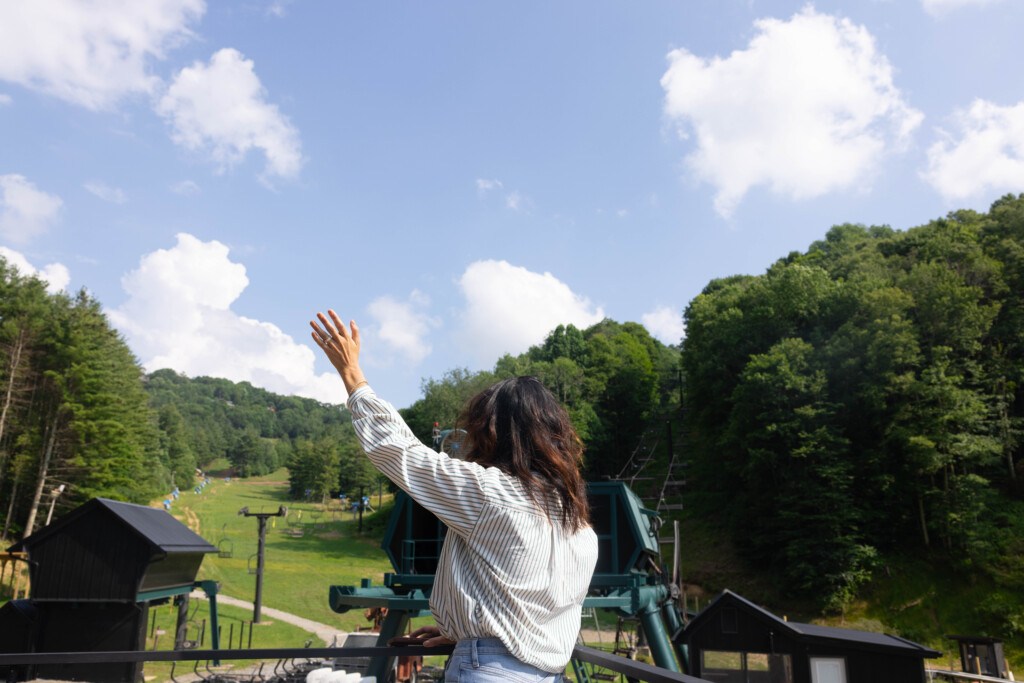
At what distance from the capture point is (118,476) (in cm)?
3331

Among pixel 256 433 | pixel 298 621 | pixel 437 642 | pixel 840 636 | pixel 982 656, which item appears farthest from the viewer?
pixel 256 433

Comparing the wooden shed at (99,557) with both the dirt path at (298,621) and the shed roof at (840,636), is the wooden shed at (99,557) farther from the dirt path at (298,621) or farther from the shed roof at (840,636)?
the shed roof at (840,636)

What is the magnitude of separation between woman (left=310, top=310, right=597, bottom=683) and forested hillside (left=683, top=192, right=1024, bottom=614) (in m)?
28.2

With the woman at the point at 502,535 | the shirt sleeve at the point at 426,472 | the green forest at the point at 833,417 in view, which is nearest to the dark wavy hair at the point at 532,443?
the woman at the point at 502,535

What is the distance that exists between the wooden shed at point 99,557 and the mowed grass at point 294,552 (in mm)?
8800

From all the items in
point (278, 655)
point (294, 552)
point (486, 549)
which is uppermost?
point (486, 549)

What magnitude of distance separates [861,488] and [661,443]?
21.1 meters

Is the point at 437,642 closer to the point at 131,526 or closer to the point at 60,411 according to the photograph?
the point at 131,526

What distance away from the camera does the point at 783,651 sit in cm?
1180

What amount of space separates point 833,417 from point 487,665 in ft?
114

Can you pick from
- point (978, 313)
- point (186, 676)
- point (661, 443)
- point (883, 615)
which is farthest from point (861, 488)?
point (186, 676)

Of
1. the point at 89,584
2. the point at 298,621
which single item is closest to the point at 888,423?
the point at 298,621

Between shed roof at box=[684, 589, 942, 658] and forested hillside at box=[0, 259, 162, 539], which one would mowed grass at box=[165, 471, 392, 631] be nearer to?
forested hillside at box=[0, 259, 162, 539]

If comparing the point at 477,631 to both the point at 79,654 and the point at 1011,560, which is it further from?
the point at 1011,560
